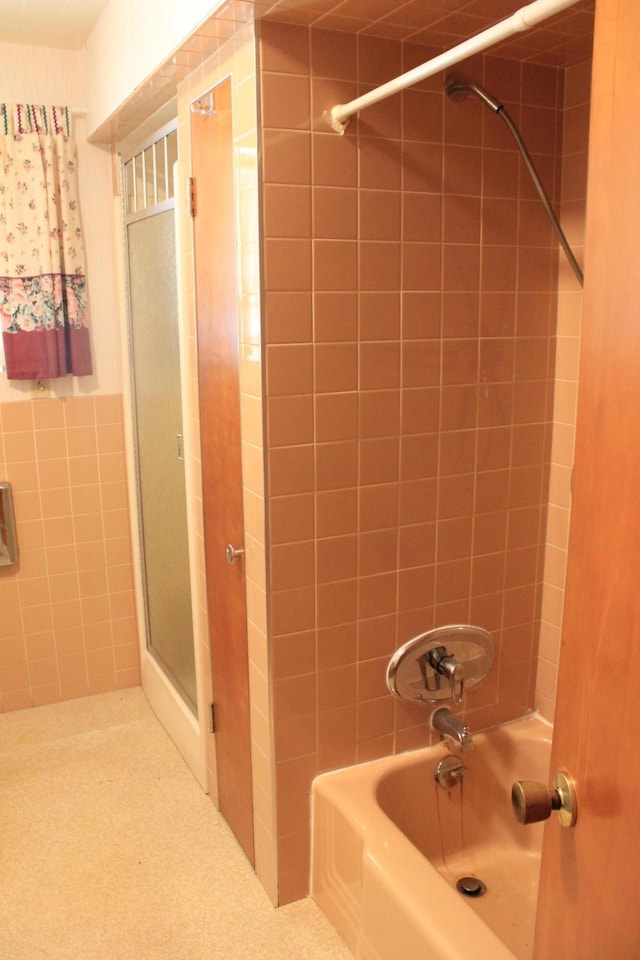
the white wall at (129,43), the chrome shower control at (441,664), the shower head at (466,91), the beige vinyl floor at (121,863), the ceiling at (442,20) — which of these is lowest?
the beige vinyl floor at (121,863)

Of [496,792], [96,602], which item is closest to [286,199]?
[496,792]

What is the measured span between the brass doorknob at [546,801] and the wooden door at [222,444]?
1.06 metres

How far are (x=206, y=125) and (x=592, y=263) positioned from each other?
1.28 meters

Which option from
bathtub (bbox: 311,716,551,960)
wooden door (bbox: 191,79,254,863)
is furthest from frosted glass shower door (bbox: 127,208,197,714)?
bathtub (bbox: 311,716,551,960)

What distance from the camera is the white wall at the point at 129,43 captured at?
1.72 meters

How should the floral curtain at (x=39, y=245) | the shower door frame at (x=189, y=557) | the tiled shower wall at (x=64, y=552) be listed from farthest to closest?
1. the tiled shower wall at (x=64, y=552)
2. the floral curtain at (x=39, y=245)
3. the shower door frame at (x=189, y=557)

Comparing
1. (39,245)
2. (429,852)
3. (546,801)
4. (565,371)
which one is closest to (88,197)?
(39,245)

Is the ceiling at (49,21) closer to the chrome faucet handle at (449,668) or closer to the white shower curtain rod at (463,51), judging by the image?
the white shower curtain rod at (463,51)

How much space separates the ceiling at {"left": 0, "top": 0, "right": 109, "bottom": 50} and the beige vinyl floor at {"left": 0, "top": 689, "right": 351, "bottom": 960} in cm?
239

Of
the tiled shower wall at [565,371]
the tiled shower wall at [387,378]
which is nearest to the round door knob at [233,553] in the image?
the tiled shower wall at [387,378]

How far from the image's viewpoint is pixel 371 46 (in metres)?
1.68

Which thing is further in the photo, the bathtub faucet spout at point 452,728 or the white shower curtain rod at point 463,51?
the bathtub faucet spout at point 452,728

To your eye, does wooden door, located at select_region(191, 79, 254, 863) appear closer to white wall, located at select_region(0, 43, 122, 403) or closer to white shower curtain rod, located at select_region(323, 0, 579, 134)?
white shower curtain rod, located at select_region(323, 0, 579, 134)

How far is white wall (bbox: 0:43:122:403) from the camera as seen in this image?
2.59 meters
